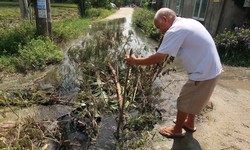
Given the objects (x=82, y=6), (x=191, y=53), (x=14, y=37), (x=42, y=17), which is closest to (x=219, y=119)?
(x=191, y=53)

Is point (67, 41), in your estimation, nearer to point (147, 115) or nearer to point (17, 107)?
point (17, 107)

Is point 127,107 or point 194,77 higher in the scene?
point 194,77

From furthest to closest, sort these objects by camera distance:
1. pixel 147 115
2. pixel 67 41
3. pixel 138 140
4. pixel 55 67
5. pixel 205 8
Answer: pixel 205 8, pixel 67 41, pixel 55 67, pixel 147 115, pixel 138 140

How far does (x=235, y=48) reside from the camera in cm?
753

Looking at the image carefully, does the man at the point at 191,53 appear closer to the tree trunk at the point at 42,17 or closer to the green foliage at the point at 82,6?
the tree trunk at the point at 42,17

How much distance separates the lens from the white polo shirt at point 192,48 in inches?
102

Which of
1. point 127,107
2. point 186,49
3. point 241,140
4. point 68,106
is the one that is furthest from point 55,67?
point 241,140

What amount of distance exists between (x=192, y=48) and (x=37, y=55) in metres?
4.51

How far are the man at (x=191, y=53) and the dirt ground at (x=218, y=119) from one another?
573mm

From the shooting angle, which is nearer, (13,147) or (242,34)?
(13,147)

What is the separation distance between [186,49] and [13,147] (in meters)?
2.36

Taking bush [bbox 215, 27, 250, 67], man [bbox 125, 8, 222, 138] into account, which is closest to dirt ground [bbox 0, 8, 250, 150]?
man [bbox 125, 8, 222, 138]

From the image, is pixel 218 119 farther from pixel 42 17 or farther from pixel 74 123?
pixel 42 17

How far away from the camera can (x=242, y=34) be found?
297 inches
